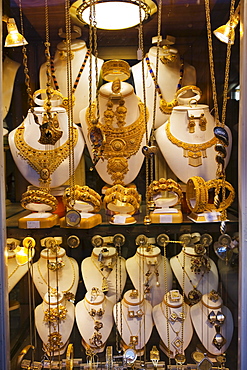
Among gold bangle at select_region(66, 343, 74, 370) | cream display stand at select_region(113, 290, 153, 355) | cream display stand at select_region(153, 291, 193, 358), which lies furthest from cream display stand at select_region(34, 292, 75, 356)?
cream display stand at select_region(153, 291, 193, 358)

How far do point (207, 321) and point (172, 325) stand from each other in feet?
0.34

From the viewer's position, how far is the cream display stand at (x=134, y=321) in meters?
1.08

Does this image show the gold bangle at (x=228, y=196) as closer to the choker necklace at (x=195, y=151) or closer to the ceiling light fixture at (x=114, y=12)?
the choker necklace at (x=195, y=151)

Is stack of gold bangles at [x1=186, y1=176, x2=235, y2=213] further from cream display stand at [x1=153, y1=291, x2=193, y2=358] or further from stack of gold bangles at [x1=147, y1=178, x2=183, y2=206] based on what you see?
cream display stand at [x1=153, y1=291, x2=193, y2=358]

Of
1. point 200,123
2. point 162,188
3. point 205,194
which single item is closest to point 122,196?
point 162,188

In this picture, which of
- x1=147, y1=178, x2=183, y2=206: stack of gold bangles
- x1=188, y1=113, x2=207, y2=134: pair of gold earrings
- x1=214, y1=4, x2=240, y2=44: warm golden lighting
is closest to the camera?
x1=214, y1=4, x2=240, y2=44: warm golden lighting

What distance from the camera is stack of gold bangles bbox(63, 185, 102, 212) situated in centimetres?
96

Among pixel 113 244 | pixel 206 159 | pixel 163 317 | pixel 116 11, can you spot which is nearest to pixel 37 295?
pixel 113 244

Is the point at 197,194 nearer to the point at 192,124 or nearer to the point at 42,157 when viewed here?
the point at 192,124

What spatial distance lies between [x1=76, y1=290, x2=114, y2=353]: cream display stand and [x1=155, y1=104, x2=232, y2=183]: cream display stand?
1.44 feet

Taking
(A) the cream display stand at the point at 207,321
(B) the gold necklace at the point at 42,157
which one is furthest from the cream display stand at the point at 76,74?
(A) the cream display stand at the point at 207,321

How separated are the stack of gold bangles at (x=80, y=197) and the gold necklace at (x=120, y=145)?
0.14 metres

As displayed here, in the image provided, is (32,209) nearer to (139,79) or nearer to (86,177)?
(86,177)

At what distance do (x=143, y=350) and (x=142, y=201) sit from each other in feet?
1.42
